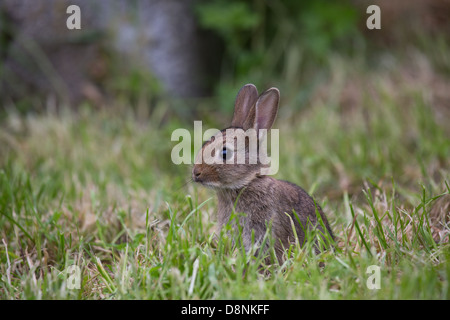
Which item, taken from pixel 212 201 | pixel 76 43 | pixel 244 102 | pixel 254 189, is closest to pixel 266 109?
pixel 244 102

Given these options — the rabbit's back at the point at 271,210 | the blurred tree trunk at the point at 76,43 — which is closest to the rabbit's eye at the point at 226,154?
the rabbit's back at the point at 271,210

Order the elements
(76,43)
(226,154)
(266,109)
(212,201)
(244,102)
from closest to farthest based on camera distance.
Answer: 1. (226,154)
2. (266,109)
3. (244,102)
4. (212,201)
5. (76,43)

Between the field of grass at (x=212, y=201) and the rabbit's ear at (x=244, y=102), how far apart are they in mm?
610

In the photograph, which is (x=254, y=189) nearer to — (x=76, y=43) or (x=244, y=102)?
(x=244, y=102)

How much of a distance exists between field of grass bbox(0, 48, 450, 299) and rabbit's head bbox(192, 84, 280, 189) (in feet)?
0.79

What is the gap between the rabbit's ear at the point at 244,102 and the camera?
11.2 ft

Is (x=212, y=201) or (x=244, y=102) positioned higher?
(x=244, y=102)

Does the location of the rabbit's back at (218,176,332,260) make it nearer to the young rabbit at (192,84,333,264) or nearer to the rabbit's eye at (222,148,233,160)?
the young rabbit at (192,84,333,264)

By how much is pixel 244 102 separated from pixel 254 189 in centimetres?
61

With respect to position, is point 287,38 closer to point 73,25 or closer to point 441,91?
point 441,91

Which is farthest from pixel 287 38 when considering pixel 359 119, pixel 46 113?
pixel 46 113

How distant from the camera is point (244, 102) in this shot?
11.2 ft

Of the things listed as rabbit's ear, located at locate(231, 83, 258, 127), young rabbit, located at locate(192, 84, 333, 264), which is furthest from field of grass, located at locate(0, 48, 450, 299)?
rabbit's ear, located at locate(231, 83, 258, 127)

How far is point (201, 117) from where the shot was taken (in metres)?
6.82
